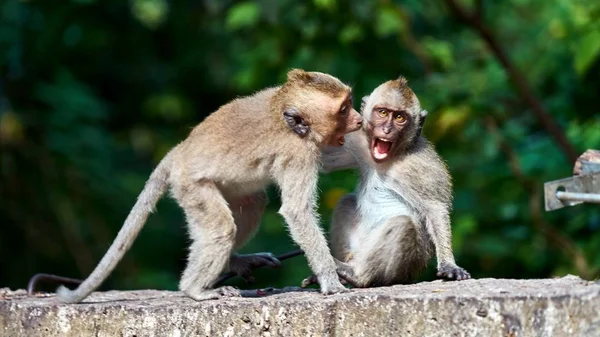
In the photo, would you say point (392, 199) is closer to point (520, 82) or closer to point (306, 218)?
point (306, 218)

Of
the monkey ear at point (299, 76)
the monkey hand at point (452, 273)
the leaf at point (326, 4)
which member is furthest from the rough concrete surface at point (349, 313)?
the leaf at point (326, 4)

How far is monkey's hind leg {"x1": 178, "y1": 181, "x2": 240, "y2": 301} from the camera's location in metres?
6.57

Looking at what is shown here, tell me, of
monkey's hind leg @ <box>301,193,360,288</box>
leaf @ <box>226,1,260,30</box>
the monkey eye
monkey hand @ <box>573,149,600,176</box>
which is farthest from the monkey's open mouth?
leaf @ <box>226,1,260,30</box>

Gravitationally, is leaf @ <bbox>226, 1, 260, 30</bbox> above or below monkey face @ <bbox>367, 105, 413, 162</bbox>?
above

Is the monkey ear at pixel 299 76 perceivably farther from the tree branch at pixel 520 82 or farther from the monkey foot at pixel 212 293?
the tree branch at pixel 520 82

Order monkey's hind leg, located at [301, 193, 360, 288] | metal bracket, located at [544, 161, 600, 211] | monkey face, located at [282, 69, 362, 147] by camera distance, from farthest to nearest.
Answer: monkey's hind leg, located at [301, 193, 360, 288] → monkey face, located at [282, 69, 362, 147] → metal bracket, located at [544, 161, 600, 211]

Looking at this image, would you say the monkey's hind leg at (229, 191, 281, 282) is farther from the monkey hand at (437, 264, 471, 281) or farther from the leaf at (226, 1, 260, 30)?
the leaf at (226, 1, 260, 30)

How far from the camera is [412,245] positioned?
6707mm

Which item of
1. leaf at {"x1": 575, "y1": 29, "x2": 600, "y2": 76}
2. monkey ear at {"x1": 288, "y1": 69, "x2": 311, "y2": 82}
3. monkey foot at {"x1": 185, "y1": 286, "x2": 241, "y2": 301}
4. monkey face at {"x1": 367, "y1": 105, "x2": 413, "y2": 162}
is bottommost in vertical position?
monkey foot at {"x1": 185, "y1": 286, "x2": 241, "y2": 301}

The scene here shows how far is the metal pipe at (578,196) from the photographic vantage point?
5257mm

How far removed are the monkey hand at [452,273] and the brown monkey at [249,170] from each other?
67cm

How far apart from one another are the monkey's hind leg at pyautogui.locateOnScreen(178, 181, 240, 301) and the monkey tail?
0.86 ft

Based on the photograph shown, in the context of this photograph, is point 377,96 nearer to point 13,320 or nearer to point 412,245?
point 412,245

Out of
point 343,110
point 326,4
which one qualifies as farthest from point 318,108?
point 326,4
